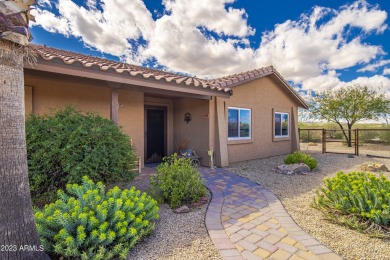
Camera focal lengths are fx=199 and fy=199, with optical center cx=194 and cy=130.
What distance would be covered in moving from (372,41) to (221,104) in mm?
10475

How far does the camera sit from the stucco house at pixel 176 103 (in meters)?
Answer: 5.21

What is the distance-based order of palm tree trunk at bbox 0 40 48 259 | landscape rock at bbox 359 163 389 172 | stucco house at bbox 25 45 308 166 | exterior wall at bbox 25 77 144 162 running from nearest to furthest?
palm tree trunk at bbox 0 40 48 259
stucco house at bbox 25 45 308 166
exterior wall at bbox 25 77 144 162
landscape rock at bbox 359 163 389 172

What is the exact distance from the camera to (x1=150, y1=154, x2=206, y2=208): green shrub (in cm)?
428

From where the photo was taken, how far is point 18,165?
6.77 feet

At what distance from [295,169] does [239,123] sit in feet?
10.3

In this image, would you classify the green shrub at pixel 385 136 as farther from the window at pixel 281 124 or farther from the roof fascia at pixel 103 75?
the roof fascia at pixel 103 75

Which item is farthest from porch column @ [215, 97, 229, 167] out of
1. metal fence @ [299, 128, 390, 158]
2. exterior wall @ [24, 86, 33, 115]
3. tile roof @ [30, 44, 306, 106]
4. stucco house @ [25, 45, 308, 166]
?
metal fence @ [299, 128, 390, 158]

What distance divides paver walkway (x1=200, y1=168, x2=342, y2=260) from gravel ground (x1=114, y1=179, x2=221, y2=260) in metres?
0.16

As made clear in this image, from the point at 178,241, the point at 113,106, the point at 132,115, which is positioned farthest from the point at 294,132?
the point at 178,241

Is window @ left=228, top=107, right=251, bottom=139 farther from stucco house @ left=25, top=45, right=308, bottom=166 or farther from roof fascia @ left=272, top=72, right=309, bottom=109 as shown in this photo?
roof fascia @ left=272, top=72, right=309, bottom=109

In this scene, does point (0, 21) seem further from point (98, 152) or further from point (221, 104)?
point (221, 104)

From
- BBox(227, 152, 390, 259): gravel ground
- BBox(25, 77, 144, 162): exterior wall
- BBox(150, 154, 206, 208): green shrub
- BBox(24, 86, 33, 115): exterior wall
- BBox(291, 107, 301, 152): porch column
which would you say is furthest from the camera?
BBox(291, 107, 301, 152): porch column

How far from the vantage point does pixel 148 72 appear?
898 centimetres

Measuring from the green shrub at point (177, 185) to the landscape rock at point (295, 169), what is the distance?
4301mm
